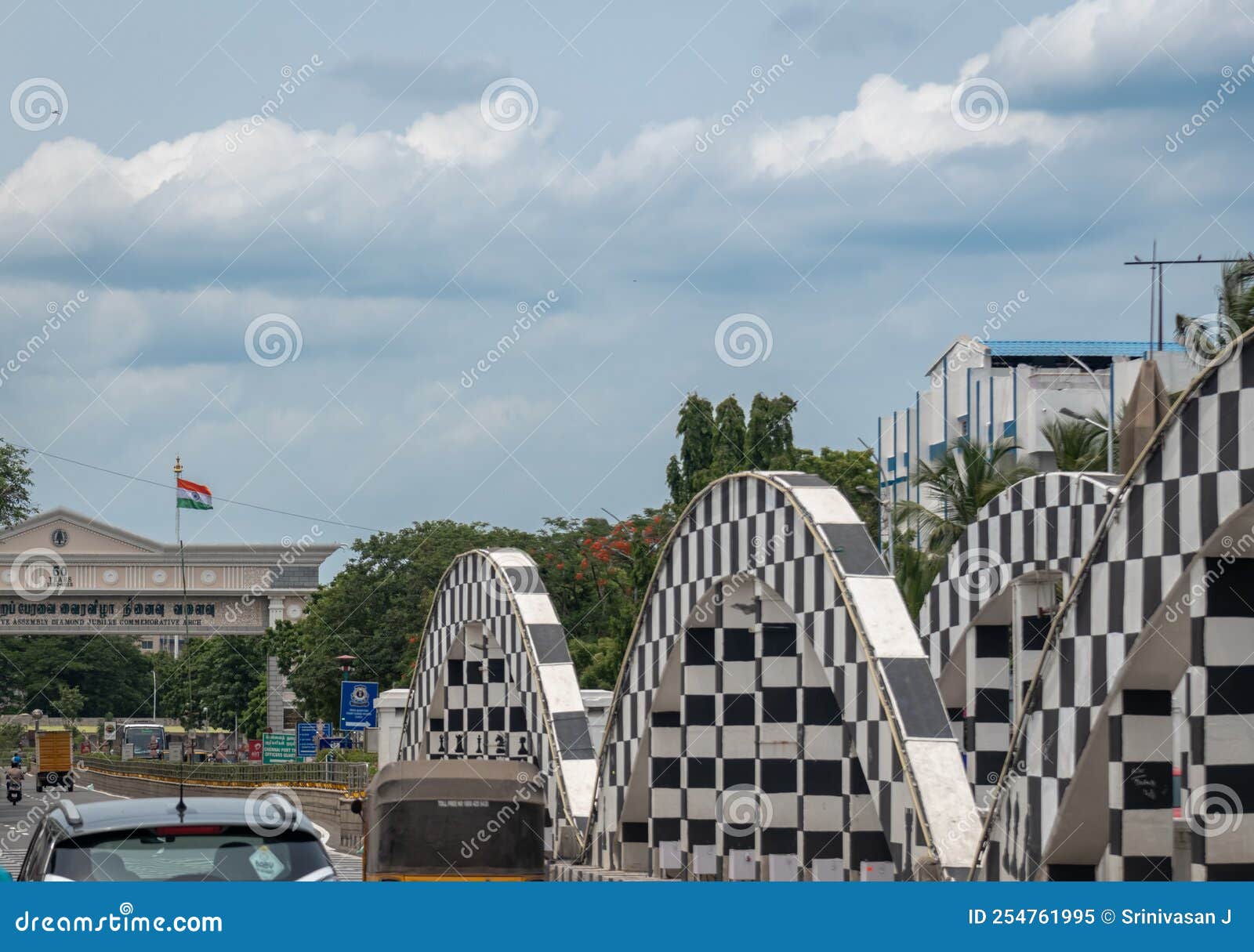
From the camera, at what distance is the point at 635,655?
20484 millimetres

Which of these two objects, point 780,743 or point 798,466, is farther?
point 798,466

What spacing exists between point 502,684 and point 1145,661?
57.7ft

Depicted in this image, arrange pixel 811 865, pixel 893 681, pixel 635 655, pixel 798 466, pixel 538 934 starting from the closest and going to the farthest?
pixel 538 934, pixel 893 681, pixel 811 865, pixel 635 655, pixel 798 466

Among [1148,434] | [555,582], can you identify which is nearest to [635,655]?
[1148,434]

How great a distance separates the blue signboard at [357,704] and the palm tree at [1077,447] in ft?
45.8

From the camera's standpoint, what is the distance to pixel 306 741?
4656 cm

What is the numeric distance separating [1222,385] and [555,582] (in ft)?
152

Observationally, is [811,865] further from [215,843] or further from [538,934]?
→ [538,934]

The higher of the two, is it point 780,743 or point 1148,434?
point 1148,434

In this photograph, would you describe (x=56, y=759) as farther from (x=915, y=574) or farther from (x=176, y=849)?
(x=176, y=849)

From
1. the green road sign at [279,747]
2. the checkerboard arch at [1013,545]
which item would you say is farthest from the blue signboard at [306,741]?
the checkerboard arch at [1013,545]

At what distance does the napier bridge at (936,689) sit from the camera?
10.6m

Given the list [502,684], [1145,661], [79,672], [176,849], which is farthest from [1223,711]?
[79,672]

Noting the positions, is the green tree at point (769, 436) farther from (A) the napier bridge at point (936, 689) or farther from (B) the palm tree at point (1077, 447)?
(A) the napier bridge at point (936, 689)
